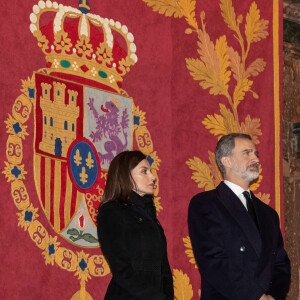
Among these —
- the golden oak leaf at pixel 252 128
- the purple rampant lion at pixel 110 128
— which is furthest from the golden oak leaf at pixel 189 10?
the purple rampant lion at pixel 110 128

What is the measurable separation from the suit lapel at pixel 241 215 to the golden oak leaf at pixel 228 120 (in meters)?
1.38

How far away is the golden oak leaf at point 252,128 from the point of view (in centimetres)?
578

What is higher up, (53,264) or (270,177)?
(270,177)

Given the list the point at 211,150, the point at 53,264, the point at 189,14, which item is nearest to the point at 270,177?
the point at 211,150

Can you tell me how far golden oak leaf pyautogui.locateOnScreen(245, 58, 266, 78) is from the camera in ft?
19.2

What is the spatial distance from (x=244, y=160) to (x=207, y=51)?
1498mm

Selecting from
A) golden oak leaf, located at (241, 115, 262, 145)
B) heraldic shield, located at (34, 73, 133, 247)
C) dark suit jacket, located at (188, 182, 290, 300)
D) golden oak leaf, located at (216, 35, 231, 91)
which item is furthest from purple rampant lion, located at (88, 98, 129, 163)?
golden oak leaf, located at (241, 115, 262, 145)

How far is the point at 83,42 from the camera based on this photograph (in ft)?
15.8

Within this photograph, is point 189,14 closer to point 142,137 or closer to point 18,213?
point 142,137

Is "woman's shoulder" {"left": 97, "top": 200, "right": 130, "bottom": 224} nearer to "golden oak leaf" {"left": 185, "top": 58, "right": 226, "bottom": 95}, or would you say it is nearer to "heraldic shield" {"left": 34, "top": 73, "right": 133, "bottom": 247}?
"heraldic shield" {"left": 34, "top": 73, "right": 133, "bottom": 247}

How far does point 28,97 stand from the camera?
4.43m

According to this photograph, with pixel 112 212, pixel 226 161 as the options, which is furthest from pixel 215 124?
pixel 112 212

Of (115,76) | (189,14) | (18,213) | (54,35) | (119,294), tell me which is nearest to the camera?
(119,294)

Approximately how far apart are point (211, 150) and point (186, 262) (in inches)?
36.5
